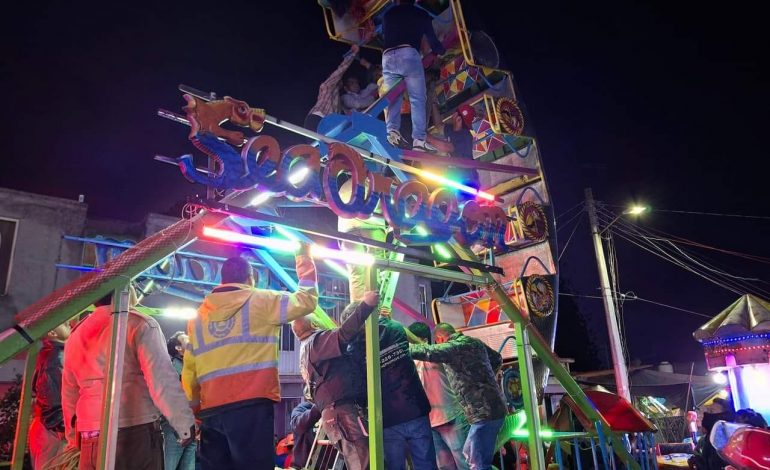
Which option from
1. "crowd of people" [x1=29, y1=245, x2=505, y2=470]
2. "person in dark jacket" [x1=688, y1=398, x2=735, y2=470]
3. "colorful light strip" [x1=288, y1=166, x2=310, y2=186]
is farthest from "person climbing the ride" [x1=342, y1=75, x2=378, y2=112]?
"person in dark jacket" [x1=688, y1=398, x2=735, y2=470]

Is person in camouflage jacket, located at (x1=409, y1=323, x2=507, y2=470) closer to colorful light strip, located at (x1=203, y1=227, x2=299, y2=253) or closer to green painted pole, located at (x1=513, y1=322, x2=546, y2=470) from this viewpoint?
green painted pole, located at (x1=513, y1=322, x2=546, y2=470)

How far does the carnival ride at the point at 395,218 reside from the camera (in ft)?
12.4

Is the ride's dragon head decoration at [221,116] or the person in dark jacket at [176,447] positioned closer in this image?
the ride's dragon head decoration at [221,116]

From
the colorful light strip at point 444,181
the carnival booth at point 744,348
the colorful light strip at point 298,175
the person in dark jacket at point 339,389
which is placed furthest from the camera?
the carnival booth at point 744,348

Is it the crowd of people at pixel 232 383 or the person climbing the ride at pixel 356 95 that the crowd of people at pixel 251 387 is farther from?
the person climbing the ride at pixel 356 95

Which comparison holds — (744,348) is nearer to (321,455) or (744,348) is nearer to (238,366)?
(321,455)

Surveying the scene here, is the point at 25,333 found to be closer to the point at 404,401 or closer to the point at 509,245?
the point at 404,401

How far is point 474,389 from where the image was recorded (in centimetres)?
595

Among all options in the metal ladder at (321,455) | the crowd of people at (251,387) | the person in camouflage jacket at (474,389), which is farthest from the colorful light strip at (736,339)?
the metal ladder at (321,455)

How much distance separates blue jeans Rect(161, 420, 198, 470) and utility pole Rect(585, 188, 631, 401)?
14.3m

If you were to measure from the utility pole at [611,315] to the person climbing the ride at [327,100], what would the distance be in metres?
12.7

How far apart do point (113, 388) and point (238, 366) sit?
889mm

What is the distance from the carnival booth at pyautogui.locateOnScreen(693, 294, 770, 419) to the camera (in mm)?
14984

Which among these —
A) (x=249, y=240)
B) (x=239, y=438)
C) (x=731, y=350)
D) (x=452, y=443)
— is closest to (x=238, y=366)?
(x=239, y=438)
